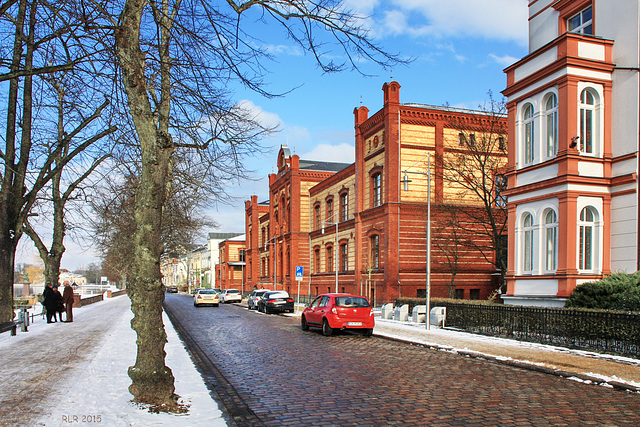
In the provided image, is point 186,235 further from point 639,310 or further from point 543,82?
point 639,310

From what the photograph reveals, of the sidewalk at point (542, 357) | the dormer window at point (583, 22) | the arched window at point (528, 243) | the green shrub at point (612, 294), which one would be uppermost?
the dormer window at point (583, 22)

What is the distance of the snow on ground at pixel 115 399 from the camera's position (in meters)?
6.73

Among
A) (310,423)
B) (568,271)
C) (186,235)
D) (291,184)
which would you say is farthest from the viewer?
(291,184)

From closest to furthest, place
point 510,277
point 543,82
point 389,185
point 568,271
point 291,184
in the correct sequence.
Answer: point 568,271
point 543,82
point 510,277
point 389,185
point 291,184

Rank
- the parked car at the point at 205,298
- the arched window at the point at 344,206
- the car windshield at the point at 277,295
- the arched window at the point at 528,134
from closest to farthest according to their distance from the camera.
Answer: the arched window at the point at 528,134 < the car windshield at the point at 277,295 < the parked car at the point at 205,298 < the arched window at the point at 344,206

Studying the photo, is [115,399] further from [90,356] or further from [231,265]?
[231,265]

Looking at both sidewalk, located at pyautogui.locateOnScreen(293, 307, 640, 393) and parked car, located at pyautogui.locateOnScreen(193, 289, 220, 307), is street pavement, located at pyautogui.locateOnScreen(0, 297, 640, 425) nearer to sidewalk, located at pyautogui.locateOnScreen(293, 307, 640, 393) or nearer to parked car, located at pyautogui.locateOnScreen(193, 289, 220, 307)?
sidewalk, located at pyautogui.locateOnScreen(293, 307, 640, 393)

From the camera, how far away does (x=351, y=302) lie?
20.1 m

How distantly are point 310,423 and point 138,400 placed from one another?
2375 mm

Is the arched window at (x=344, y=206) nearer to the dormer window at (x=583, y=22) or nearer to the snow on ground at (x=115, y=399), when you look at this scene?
the dormer window at (x=583, y=22)

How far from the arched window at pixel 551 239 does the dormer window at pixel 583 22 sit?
7031mm

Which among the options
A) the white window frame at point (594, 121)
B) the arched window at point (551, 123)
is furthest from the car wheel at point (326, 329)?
the white window frame at point (594, 121)

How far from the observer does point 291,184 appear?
185 ft

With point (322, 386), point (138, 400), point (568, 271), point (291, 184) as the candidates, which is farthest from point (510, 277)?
point (291, 184)
